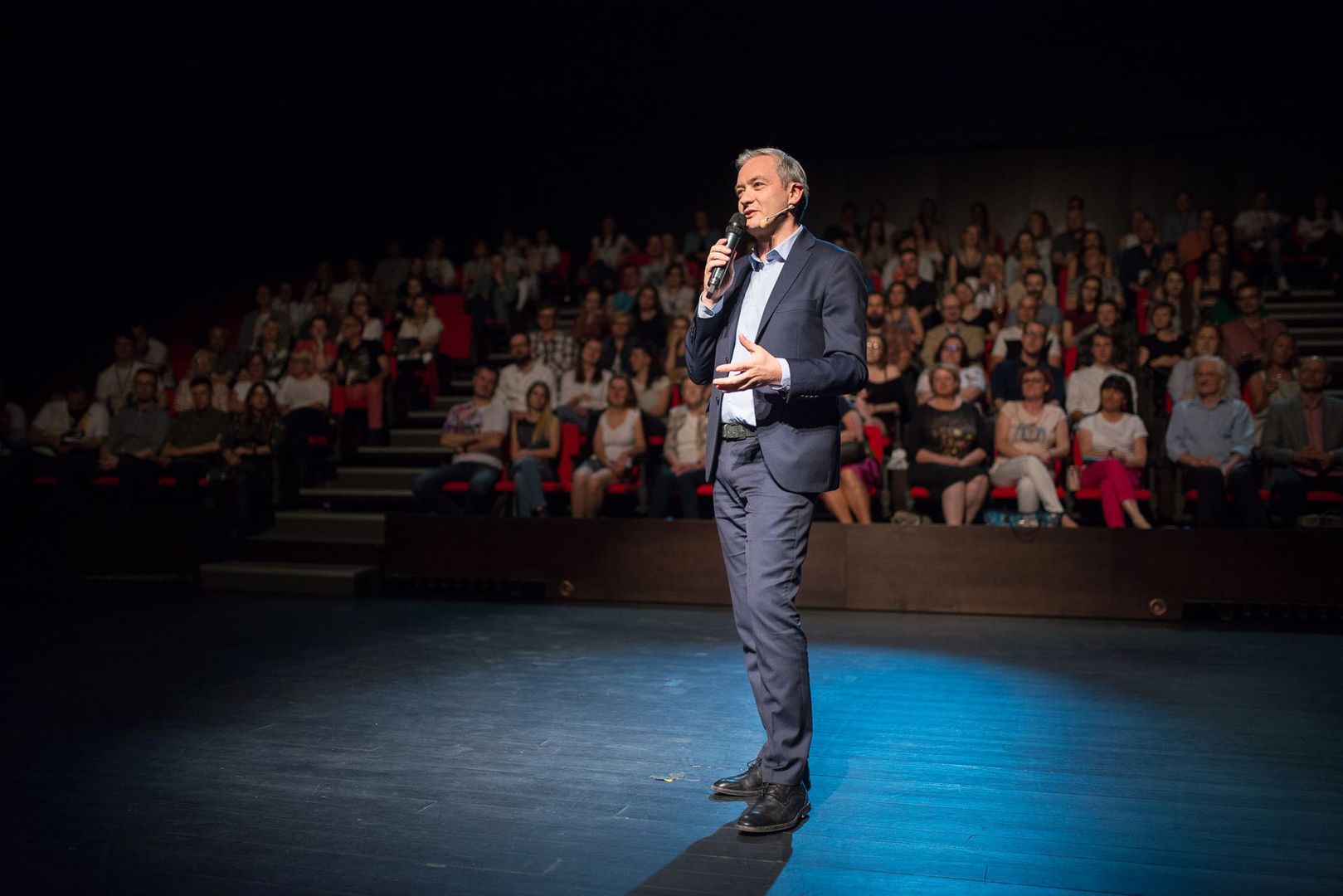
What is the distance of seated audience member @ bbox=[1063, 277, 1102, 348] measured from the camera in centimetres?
698

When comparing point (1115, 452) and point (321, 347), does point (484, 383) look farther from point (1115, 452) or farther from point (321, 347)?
point (1115, 452)

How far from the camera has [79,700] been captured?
3182 mm

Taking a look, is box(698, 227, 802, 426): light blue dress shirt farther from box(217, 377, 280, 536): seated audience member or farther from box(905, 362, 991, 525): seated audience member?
box(217, 377, 280, 536): seated audience member

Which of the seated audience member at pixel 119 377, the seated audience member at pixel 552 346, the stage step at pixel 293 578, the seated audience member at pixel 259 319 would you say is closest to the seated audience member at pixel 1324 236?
the seated audience member at pixel 552 346

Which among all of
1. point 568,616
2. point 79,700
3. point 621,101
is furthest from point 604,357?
point 621,101

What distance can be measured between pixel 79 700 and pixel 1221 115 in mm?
10830

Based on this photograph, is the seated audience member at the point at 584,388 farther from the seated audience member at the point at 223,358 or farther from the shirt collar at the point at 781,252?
the shirt collar at the point at 781,252

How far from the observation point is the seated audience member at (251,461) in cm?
617

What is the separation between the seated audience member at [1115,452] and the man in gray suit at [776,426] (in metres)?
3.35

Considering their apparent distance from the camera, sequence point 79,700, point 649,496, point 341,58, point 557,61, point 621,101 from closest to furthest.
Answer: point 79,700 → point 649,496 → point 341,58 → point 557,61 → point 621,101

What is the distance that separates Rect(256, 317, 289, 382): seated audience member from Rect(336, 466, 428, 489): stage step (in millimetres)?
1344

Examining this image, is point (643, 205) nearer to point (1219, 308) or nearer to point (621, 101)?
point (621, 101)

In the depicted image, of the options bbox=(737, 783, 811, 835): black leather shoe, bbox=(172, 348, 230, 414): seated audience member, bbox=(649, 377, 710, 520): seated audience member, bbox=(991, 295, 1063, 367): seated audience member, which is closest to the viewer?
bbox=(737, 783, 811, 835): black leather shoe

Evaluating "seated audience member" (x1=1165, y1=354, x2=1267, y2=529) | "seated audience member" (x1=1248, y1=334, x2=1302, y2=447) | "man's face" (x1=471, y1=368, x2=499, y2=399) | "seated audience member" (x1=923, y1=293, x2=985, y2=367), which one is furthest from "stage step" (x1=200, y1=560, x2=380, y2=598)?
"seated audience member" (x1=1248, y1=334, x2=1302, y2=447)
